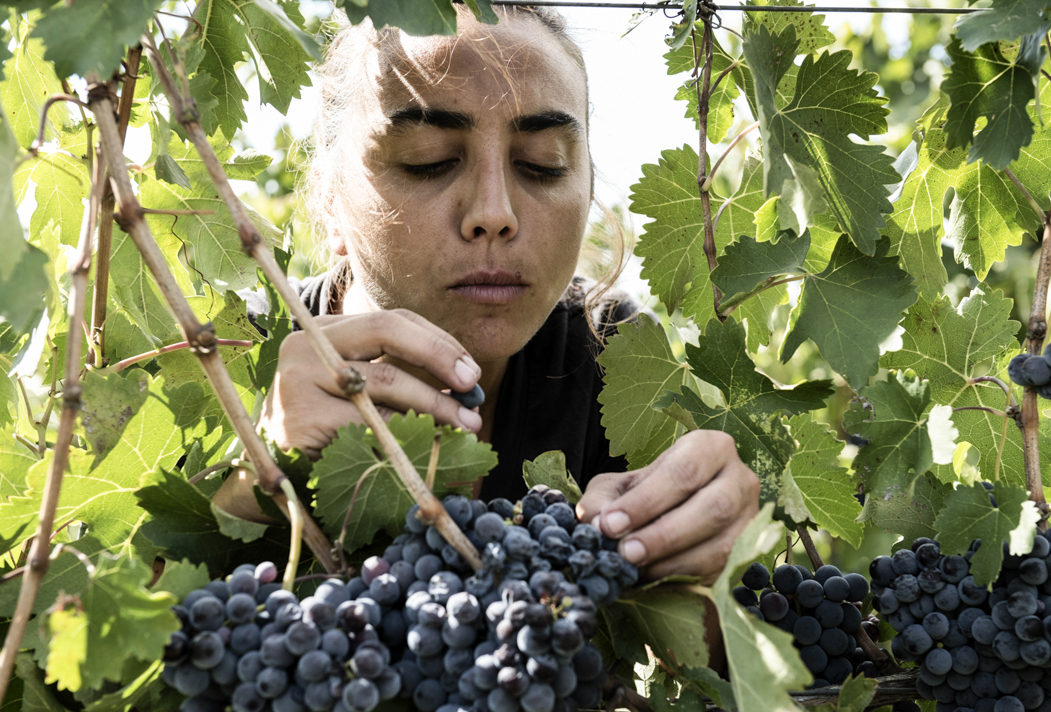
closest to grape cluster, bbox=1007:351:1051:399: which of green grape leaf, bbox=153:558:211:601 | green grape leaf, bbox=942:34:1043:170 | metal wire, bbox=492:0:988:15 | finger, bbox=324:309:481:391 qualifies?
green grape leaf, bbox=942:34:1043:170

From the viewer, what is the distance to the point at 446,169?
3.75ft

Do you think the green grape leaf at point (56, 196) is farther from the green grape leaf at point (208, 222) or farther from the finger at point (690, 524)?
the finger at point (690, 524)

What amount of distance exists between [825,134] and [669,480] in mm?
511

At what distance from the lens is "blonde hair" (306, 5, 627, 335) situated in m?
1.34

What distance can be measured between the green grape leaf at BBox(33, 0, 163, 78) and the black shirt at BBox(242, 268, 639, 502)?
3.85 ft

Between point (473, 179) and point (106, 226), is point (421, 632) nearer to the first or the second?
point (106, 226)

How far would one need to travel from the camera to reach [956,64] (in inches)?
33.3

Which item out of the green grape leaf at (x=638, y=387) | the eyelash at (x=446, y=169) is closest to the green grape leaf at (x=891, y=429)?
the green grape leaf at (x=638, y=387)

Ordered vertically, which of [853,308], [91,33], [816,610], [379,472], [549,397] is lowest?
[816,610]

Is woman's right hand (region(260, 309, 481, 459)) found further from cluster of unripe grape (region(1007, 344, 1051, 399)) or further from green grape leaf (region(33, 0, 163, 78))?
cluster of unripe grape (region(1007, 344, 1051, 399))

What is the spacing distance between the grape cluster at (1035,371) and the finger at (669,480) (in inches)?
14.3

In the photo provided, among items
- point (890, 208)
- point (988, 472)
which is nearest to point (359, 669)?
point (890, 208)

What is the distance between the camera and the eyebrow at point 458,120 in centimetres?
111

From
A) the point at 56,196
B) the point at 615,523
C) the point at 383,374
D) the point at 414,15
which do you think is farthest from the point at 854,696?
the point at 56,196
